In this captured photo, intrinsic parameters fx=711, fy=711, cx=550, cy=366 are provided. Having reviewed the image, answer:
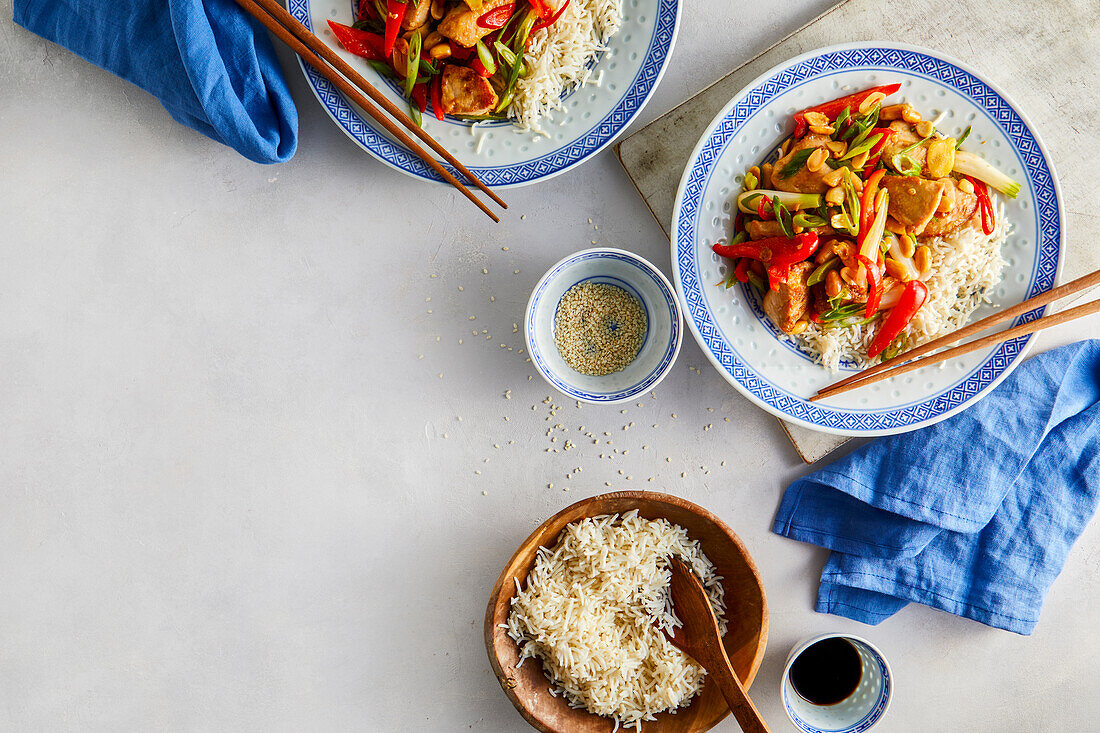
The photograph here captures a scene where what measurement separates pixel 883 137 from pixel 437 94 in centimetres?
128

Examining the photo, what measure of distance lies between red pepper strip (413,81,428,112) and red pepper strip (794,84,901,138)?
1.08 metres

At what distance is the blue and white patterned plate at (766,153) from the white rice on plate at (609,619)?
1.90ft

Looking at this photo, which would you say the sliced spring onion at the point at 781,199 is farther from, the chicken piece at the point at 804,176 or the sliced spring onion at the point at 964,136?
the sliced spring onion at the point at 964,136

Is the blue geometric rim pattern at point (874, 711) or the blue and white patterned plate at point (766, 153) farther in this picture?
the blue geometric rim pattern at point (874, 711)

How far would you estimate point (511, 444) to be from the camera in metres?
2.39

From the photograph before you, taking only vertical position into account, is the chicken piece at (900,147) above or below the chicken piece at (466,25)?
above

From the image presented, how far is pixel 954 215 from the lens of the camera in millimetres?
2025

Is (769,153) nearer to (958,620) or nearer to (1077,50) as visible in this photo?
(1077,50)

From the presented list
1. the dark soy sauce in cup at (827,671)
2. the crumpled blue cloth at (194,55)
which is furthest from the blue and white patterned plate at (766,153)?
the crumpled blue cloth at (194,55)

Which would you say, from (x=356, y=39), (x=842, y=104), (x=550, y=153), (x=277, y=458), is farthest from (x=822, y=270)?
(x=277, y=458)

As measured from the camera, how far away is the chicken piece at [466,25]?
1.95 meters

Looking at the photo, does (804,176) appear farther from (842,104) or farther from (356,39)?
(356,39)

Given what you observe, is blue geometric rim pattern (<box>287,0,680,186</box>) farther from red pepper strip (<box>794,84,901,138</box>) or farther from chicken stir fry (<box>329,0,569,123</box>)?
red pepper strip (<box>794,84,901,138</box>)

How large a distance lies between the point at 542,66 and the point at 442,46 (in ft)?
0.95
